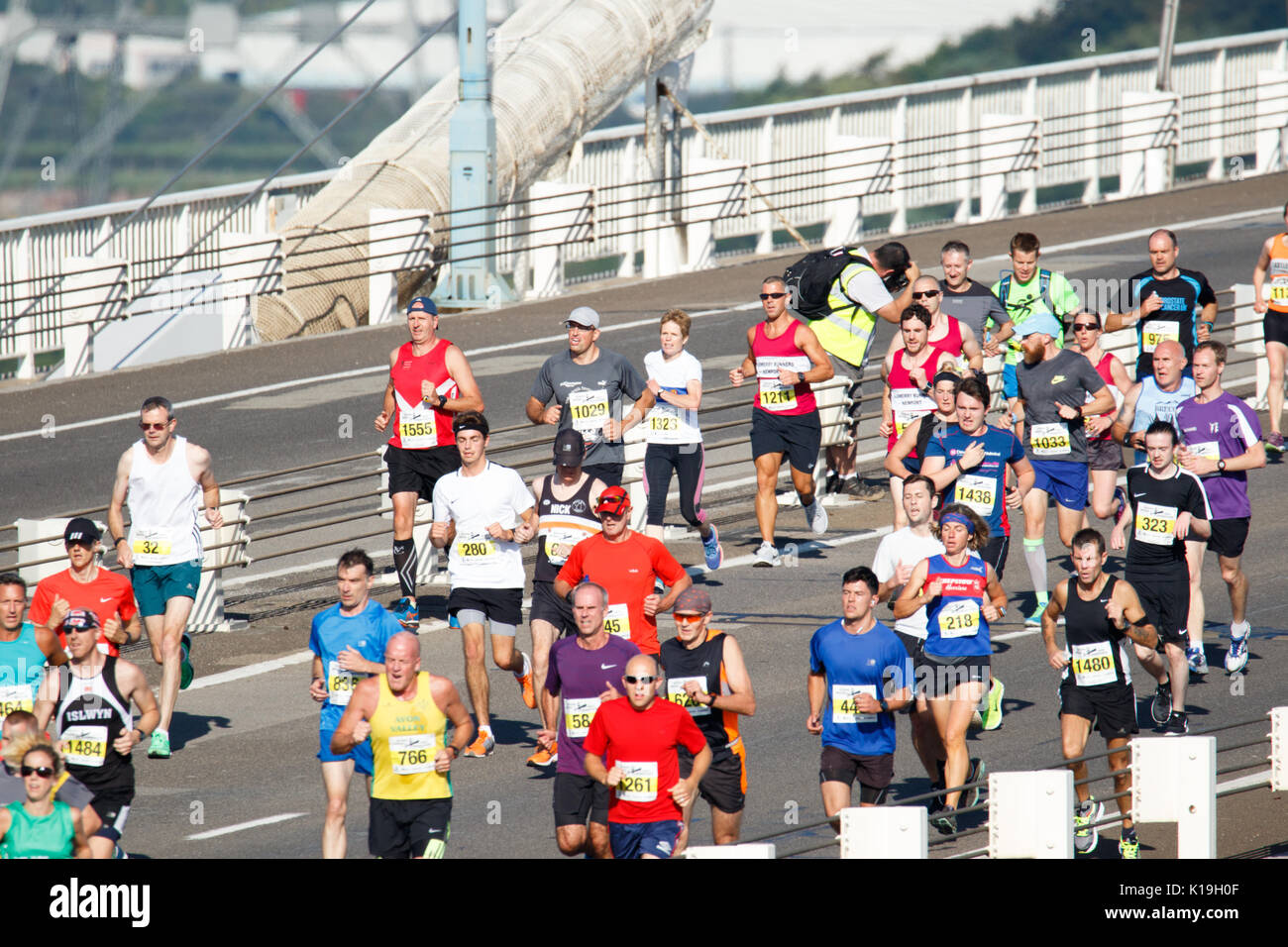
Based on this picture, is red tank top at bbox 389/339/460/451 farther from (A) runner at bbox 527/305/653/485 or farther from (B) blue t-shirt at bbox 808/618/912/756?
(B) blue t-shirt at bbox 808/618/912/756

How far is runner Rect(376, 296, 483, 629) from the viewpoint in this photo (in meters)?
15.9

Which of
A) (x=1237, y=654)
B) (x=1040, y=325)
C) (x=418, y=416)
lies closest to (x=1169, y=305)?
(x=1040, y=325)

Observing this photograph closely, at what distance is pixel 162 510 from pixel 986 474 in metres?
5.67

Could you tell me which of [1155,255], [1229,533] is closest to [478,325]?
[1155,255]

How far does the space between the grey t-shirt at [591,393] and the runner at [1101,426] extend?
3.53 meters

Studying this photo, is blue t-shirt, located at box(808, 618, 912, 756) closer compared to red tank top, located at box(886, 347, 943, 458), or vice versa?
blue t-shirt, located at box(808, 618, 912, 756)

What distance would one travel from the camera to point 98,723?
11258 mm

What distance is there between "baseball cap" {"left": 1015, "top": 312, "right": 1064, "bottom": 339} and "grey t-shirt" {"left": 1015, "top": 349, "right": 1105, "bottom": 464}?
825 millimetres

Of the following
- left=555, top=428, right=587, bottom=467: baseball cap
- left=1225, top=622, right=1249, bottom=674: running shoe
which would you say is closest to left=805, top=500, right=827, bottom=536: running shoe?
left=1225, top=622, right=1249, bottom=674: running shoe

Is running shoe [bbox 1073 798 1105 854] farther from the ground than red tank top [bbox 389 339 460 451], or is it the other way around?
red tank top [bbox 389 339 460 451]

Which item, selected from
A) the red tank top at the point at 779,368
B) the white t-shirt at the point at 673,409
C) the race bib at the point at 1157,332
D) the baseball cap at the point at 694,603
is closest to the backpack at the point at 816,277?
the red tank top at the point at 779,368

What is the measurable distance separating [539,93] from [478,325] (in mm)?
5505
